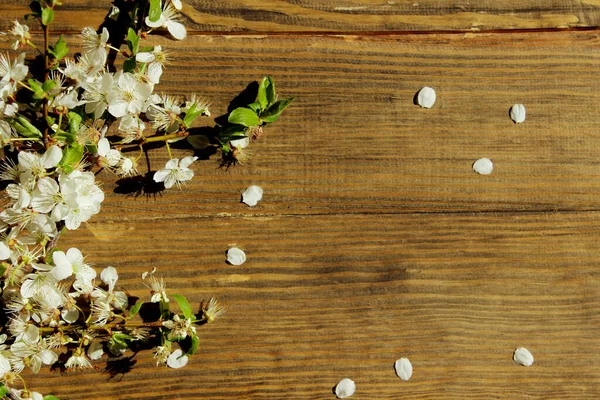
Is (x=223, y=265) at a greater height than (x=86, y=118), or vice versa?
(x=86, y=118)

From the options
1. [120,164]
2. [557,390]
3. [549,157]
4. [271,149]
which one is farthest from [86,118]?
[557,390]

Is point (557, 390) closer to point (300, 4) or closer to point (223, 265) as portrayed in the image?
point (223, 265)

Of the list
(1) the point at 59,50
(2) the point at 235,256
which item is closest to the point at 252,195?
(2) the point at 235,256

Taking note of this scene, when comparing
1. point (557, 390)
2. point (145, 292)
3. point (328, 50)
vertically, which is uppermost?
point (328, 50)

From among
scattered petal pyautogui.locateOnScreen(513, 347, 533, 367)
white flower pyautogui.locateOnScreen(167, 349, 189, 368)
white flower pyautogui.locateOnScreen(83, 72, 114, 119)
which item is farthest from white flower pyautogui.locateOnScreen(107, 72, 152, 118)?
scattered petal pyautogui.locateOnScreen(513, 347, 533, 367)

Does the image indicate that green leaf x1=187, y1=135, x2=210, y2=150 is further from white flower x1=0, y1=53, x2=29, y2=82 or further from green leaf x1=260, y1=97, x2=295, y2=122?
white flower x1=0, y1=53, x2=29, y2=82
